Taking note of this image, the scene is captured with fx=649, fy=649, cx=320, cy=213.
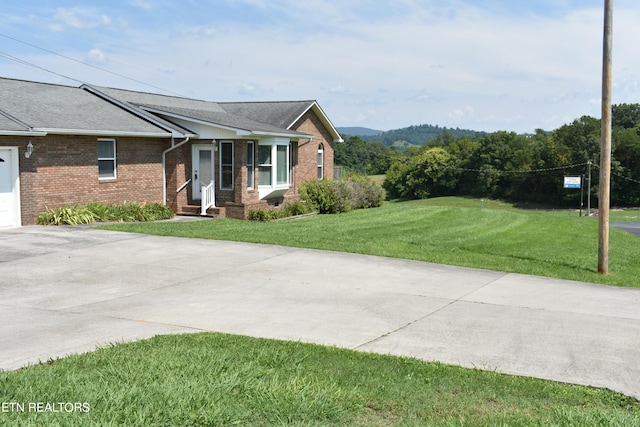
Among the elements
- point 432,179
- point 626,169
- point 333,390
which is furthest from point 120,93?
point 432,179

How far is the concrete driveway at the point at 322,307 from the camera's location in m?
A: 7.37

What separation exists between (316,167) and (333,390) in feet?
83.5

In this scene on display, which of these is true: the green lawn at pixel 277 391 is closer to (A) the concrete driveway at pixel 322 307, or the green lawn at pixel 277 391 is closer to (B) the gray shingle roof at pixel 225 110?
(A) the concrete driveway at pixel 322 307

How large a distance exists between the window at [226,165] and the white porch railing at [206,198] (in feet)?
1.64

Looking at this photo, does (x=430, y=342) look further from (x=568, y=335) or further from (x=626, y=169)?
(x=626, y=169)

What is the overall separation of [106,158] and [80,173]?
1.32 m

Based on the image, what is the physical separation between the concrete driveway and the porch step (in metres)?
8.39

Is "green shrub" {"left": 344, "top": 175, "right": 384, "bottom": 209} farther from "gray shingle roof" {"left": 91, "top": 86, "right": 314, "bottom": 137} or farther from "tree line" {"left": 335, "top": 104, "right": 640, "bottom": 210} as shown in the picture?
"tree line" {"left": 335, "top": 104, "right": 640, "bottom": 210}

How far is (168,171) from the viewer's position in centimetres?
2364

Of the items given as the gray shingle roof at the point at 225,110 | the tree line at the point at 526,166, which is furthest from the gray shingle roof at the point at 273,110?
the tree line at the point at 526,166

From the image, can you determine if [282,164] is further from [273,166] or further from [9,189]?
[9,189]

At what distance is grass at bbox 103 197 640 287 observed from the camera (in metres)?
14.6

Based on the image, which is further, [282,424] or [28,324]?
[28,324]

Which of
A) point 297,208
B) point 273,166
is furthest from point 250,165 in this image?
point 297,208
